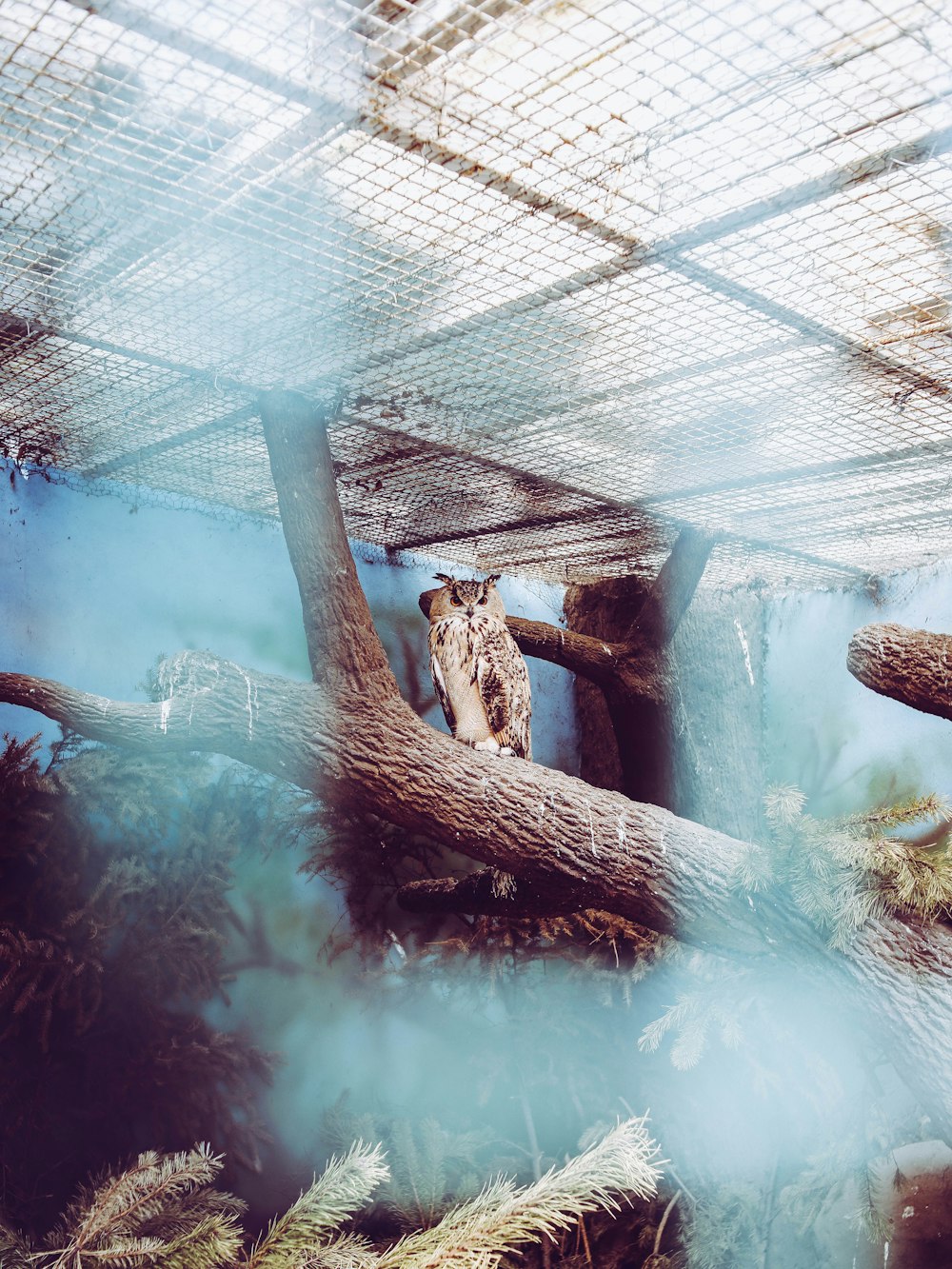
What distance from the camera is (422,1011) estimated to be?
10.2 feet

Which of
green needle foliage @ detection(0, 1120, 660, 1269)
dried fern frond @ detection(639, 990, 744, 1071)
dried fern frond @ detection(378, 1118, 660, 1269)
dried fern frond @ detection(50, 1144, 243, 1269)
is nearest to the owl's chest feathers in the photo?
dried fern frond @ detection(639, 990, 744, 1071)

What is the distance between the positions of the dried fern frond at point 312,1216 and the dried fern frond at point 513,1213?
110 millimetres

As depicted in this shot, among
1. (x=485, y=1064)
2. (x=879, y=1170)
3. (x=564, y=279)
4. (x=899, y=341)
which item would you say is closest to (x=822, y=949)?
(x=879, y=1170)

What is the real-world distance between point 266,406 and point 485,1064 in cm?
223

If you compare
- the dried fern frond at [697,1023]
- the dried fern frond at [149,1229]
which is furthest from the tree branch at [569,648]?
the dried fern frond at [149,1229]

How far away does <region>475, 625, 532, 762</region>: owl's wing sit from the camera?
272 cm

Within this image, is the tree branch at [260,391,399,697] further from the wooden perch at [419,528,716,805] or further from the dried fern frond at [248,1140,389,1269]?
the dried fern frond at [248,1140,389,1269]

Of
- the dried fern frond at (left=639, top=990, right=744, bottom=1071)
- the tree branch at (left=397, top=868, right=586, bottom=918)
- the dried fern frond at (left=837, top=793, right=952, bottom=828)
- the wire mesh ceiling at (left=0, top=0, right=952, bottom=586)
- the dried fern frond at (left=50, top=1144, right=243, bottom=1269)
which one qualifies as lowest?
the dried fern frond at (left=639, top=990, right=744, bottom=1071)

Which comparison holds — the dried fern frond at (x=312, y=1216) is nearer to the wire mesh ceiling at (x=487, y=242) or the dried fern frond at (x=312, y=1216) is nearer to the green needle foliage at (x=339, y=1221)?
the green needle foliage at (x=339, y=1221)

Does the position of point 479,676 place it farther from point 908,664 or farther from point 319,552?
point 908,664

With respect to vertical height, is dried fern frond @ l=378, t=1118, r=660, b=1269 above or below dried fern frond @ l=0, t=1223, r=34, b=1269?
above

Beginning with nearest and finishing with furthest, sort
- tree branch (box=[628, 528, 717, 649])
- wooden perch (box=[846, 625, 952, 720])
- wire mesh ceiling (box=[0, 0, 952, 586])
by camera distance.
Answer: wire mesh ceiling (box=[0, 0, 952, 586]) < wooden perch (box=[846, 625, 952, 720]) < tree branch (box=[628, 528, 717, 649])

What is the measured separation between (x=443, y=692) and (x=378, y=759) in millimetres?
643

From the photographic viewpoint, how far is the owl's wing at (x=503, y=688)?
8.92 feet
